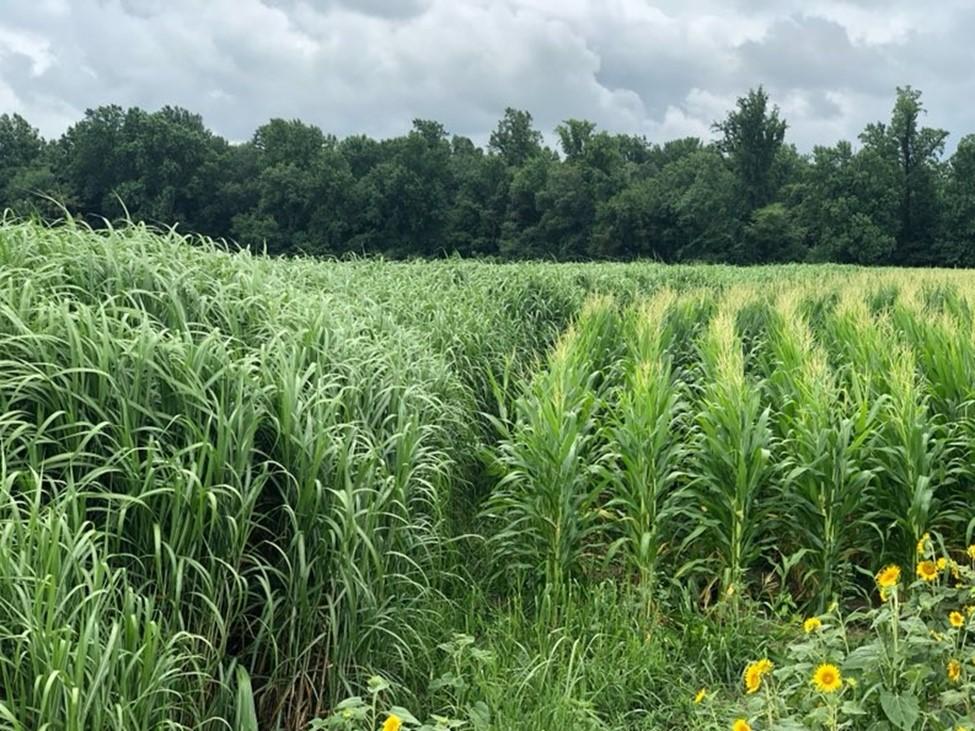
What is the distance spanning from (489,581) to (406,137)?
176ft

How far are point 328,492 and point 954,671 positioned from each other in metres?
2.04

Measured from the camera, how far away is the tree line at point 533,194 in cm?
4728

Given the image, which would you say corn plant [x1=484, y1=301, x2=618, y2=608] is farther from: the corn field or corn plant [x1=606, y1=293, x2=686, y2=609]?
corn plant [x1=606, y1=293, x2=686, y2=609]

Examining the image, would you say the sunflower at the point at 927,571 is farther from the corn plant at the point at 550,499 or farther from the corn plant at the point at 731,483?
the corn plant at the point at 550,499

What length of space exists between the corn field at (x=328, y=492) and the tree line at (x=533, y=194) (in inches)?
1702

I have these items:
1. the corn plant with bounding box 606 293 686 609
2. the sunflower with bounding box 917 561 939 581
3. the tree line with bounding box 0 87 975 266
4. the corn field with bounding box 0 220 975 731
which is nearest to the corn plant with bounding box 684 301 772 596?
the corn field with bounding box 0 220 975 731

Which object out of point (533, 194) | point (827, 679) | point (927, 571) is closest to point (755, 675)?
point (827, 679)

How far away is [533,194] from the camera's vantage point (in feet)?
171

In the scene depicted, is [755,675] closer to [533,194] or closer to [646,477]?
[646,477]

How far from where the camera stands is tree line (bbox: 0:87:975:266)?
47281 mm

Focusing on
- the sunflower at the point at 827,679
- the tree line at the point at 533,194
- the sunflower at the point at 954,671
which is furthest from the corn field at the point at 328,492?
the tree line at the point at 533,194

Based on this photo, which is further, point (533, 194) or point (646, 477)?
point (533, 194)

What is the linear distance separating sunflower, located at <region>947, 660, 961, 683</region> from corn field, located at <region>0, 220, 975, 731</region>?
101cm

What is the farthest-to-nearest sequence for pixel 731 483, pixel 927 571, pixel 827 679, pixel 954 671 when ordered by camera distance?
pixel 731 483
pixel 927 571
pixel 954 671
pixel 827 679
